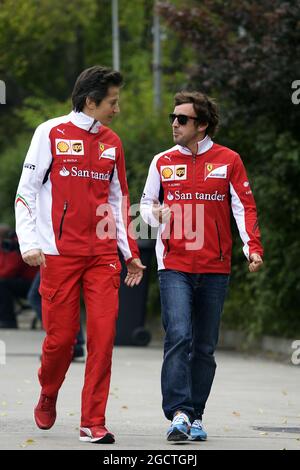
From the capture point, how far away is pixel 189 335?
317 inches

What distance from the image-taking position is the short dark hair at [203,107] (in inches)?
327

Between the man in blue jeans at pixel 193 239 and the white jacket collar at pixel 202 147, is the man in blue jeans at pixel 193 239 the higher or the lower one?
the lower one

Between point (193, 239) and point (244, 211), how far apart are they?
33cm

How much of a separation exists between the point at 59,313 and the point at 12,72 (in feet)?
83.7

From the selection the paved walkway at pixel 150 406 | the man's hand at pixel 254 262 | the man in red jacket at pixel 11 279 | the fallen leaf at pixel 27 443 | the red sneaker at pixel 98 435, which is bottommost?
the man in red jacket at pixel 11 279

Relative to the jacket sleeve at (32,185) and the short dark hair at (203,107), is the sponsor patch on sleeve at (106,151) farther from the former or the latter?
the short dark hair at (203,107)

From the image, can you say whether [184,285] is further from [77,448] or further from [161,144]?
[161,144]

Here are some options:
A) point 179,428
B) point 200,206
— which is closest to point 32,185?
point 200,206

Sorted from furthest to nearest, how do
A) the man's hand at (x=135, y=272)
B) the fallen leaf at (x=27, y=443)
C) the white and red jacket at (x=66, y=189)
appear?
the man's hand at (x=135, y=272)
the white and red jacket at (x=66, y=189)
the fallen leaf at (x=27, y=443)

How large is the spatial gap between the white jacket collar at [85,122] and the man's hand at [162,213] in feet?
1.82

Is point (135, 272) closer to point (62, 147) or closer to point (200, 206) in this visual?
point (200, 206)

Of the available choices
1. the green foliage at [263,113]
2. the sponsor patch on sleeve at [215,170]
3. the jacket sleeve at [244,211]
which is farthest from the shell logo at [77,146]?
the green foliage at [263,113]
